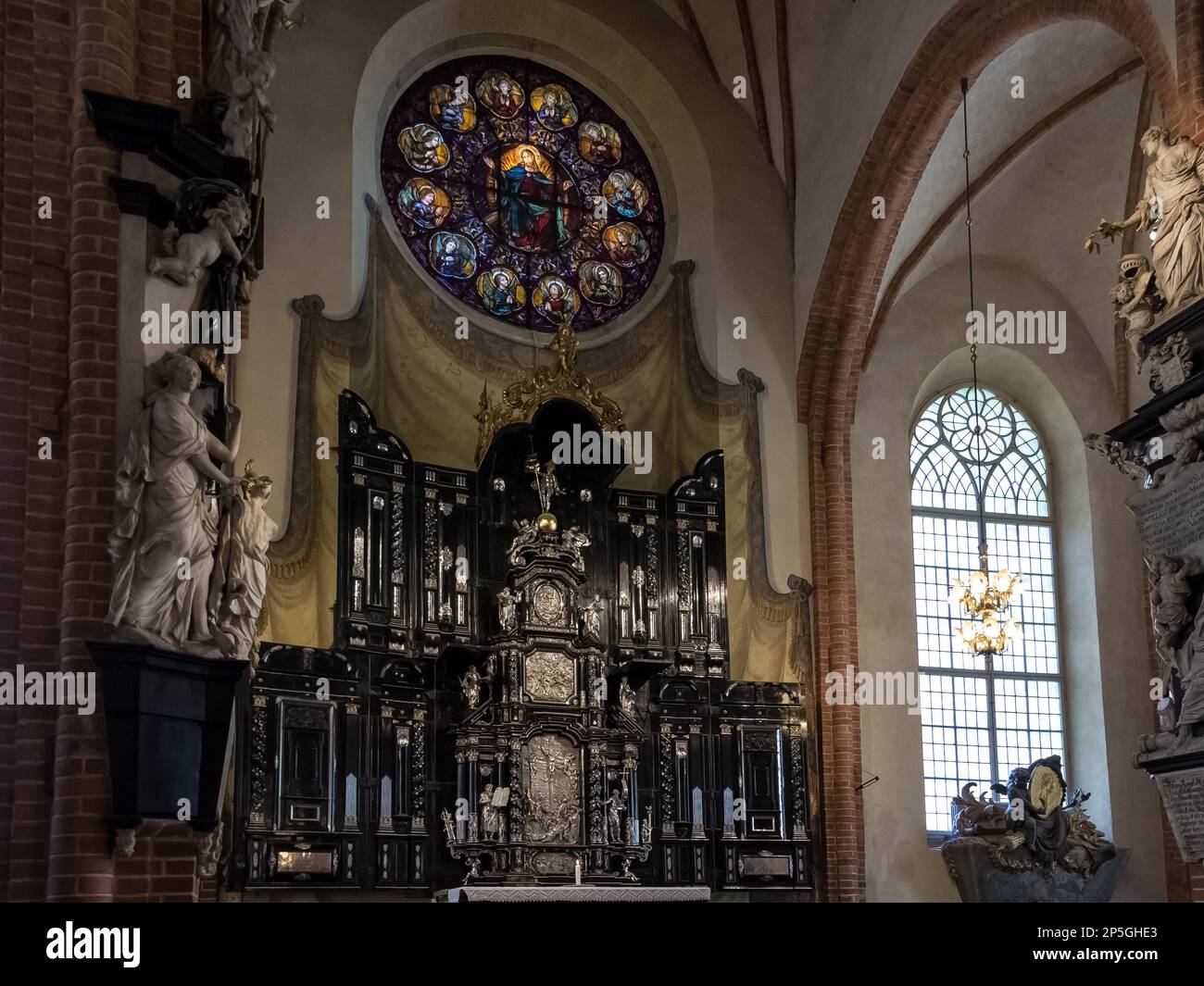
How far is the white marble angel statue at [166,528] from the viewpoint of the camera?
7250 millimetres

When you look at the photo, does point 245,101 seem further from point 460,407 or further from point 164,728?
point 460,407

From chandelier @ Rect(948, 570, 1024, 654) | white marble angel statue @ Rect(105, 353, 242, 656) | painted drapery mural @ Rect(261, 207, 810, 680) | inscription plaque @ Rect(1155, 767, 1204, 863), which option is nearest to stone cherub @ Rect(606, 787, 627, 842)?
painted drapery mural @ Rect(261, 207, 810, 680)

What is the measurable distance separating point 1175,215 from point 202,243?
6431mm

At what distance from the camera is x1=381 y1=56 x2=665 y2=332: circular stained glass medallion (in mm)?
16812

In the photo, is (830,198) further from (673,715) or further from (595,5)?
(673,715)

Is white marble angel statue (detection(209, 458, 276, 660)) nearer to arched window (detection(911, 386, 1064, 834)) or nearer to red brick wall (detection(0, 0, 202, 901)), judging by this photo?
red brick wall (detection(0, 0, 202, 901))

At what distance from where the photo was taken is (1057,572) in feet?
64.2

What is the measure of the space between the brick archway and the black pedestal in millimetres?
9887

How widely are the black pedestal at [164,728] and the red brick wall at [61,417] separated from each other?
155 millimetres

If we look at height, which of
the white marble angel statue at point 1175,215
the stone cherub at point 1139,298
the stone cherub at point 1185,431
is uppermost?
the white marble angel statue at point 1175,215

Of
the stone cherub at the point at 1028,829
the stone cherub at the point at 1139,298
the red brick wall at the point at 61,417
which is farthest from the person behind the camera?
the stone cherub at the point at 1028,829

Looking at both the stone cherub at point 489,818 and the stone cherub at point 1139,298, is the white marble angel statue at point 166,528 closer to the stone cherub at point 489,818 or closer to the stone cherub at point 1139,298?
the stone cherub at point 1139,298

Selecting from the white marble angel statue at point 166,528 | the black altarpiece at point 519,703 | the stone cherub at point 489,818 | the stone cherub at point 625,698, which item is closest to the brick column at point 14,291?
the white marble angel statue at point 166,528
